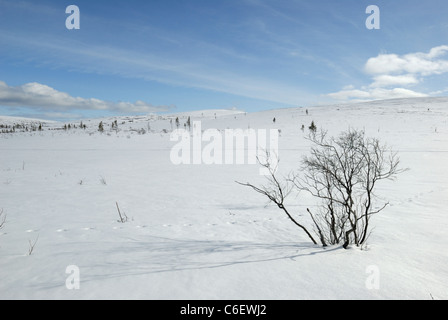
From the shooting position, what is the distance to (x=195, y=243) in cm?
439

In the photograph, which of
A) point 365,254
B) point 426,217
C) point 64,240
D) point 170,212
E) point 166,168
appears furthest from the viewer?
point 166,168

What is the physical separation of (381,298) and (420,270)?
3.39 feet

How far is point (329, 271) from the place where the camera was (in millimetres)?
3203

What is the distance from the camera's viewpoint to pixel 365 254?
12.2 ft

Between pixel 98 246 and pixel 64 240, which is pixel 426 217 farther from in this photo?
pixel 64 240

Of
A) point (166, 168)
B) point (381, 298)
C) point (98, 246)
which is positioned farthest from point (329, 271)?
point (166, 168)

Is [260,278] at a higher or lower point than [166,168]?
lower

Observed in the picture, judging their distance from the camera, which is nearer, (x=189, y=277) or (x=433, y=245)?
(x=189, y=277)

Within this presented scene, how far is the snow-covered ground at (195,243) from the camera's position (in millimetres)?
2920

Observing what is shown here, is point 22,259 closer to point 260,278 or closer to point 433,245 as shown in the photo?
point 260,278

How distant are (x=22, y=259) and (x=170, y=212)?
9.69 ft

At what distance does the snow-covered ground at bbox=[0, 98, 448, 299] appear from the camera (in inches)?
115
